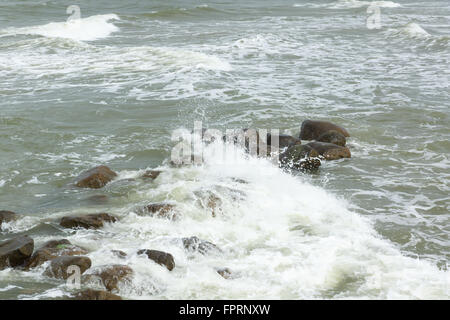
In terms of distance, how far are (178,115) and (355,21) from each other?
17.6 m

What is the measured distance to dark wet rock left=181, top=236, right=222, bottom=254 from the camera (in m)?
6.00

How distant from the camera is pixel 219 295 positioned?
523 cm

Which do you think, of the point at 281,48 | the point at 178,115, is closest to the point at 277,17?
the point at 281,48

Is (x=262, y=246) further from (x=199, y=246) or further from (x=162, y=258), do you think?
(x=162, y=258)

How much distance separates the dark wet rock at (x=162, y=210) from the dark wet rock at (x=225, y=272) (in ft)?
4.58

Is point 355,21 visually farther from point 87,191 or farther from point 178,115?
point 87,191

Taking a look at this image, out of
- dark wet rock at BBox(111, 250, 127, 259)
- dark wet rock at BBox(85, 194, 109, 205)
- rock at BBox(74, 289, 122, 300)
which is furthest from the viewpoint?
dark wet rock at BBox(85, 194, 109, 205)

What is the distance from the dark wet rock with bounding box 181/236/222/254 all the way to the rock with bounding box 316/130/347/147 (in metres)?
4.12

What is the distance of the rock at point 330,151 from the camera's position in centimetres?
924

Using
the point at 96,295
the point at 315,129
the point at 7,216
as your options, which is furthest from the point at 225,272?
the point at 315,129

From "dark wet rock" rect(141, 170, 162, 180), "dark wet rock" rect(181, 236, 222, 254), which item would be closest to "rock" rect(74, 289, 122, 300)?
"dark wet rock" rect(181, 236, 222, 254)

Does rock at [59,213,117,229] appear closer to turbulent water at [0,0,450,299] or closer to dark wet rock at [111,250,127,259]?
turbulent water at [0,0,450,299]

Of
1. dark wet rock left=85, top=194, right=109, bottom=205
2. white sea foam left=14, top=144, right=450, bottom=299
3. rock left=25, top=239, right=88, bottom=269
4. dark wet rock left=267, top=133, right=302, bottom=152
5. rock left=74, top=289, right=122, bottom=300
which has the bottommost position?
white sea foam left=14, top=144, right=450, bottom=299

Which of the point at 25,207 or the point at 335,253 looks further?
the point at 25,207
